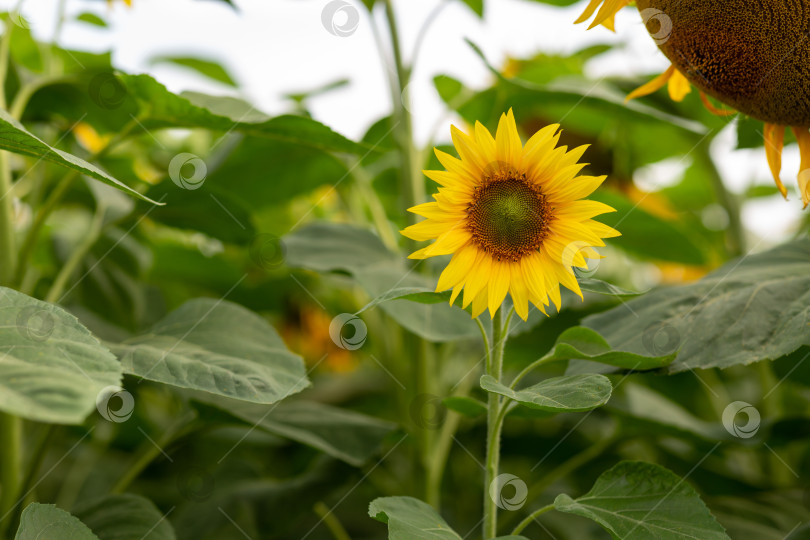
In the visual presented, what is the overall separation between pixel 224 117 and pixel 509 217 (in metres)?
0.26

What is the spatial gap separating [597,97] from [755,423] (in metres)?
0.36

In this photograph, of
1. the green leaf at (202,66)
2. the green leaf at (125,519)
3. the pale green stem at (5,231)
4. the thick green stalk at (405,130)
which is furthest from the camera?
the green leaf at (202,66)

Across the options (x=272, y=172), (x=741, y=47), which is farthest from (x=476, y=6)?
(x=741, y=47)

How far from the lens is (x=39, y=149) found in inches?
16.1

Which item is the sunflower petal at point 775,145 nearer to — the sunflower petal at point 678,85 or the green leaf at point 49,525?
the sunflower petal at point 678,85

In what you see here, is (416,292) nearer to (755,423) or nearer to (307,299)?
(755,423)

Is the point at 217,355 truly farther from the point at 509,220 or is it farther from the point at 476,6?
the point at 476,6

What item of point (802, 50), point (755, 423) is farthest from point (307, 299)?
point (802, 50)

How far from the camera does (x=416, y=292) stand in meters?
0.43

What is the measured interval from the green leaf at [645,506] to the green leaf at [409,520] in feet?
0.20

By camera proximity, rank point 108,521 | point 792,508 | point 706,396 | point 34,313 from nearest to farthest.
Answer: point 34,313 → point 108,521 → point 792,508 → point 706,396

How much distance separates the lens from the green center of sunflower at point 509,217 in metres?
0.44

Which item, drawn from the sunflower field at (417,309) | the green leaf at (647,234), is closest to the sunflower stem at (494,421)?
the sunflower field at (417,309)

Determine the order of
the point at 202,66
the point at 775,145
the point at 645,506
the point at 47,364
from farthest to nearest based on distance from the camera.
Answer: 1. the point at 202,66
2. the point at 775,145
3. the point at 645,506
4. the point at 47,364
